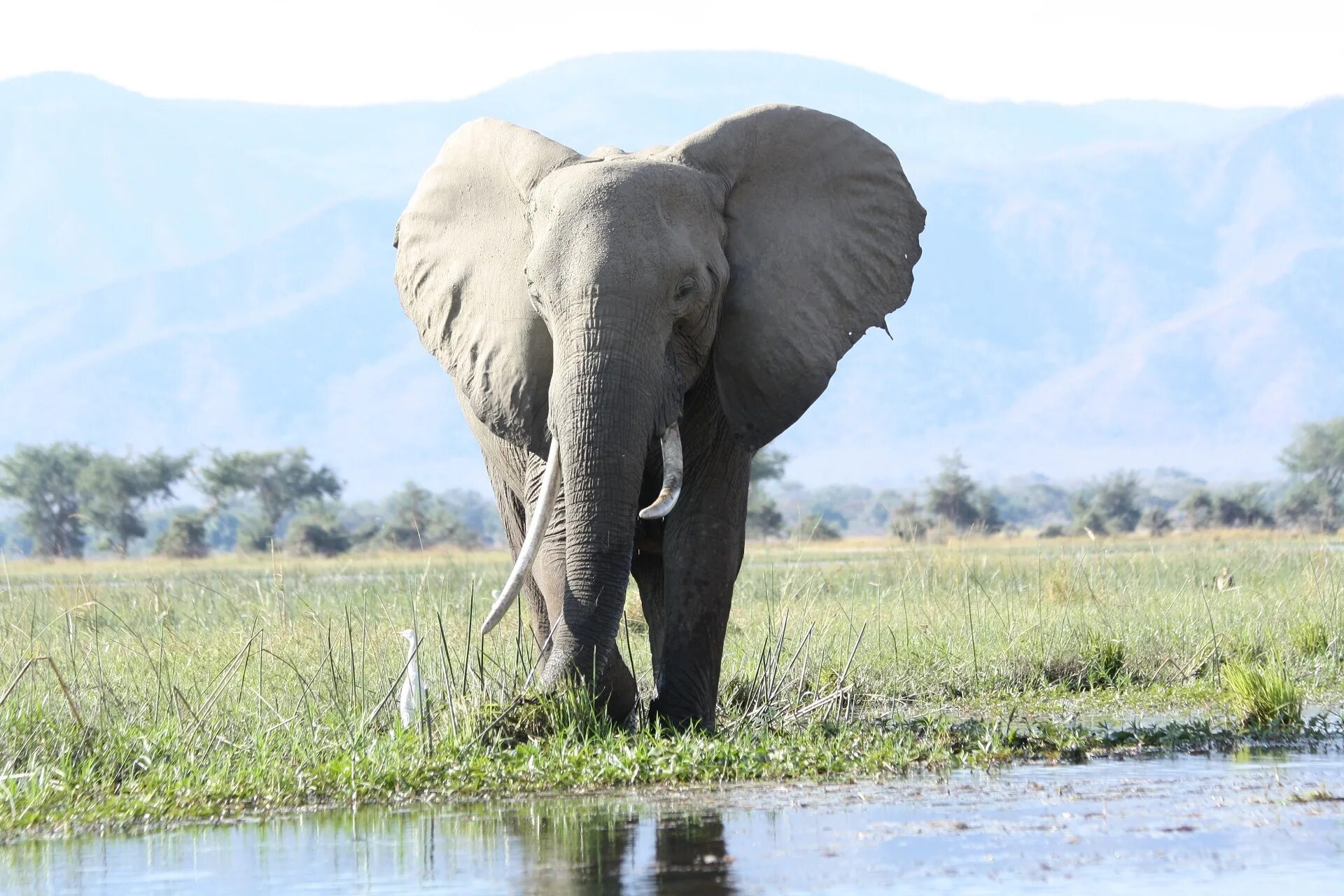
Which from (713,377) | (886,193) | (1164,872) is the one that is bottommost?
(1164,872)

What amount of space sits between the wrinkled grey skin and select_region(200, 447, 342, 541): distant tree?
6069 cm

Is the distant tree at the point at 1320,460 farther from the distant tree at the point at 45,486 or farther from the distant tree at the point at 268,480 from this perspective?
the distant tree at the point at 45,486

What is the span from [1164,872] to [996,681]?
597 cm

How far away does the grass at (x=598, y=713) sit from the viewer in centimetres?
842

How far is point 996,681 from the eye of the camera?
40.4 ft

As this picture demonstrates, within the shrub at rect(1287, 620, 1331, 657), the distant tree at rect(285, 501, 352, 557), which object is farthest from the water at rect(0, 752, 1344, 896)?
the distant tree at rect(285, 501, 352, 557)

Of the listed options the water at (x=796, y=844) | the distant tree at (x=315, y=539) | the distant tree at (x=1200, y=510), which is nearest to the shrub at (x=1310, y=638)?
the water at (x=796, y=844)

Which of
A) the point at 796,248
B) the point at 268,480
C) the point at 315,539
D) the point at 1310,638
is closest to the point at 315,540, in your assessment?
the point at 315,539

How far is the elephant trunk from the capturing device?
342 inches

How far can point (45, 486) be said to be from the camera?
75125 mm

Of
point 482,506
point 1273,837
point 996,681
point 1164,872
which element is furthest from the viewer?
point 482,506

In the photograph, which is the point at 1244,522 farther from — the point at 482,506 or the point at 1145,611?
the point at 482,506

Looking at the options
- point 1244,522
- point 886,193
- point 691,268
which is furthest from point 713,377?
point 1244,522

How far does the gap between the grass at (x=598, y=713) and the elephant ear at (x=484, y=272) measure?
106 centimetres
